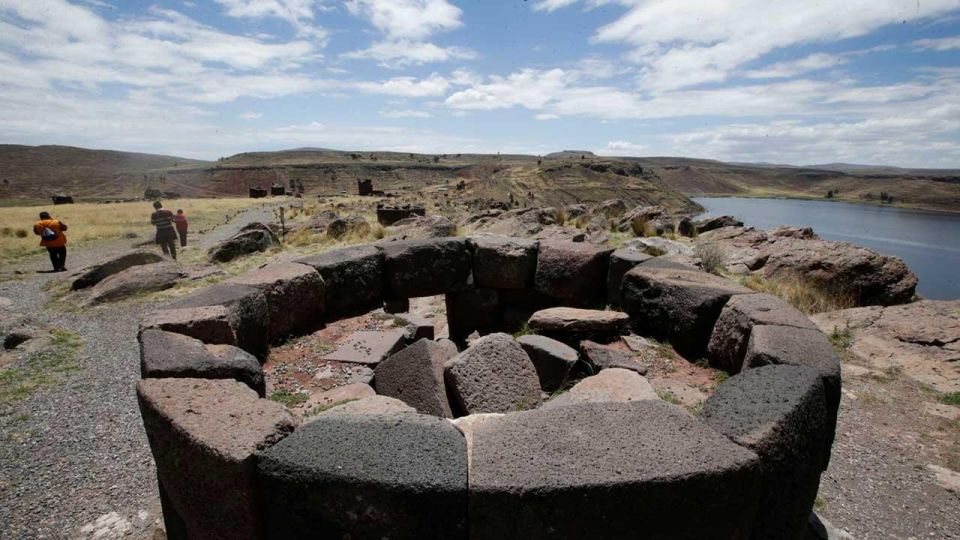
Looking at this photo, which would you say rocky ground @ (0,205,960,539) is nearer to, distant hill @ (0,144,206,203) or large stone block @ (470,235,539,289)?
large stone block @ (470,235,539,289)

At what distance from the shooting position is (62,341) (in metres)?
8.27

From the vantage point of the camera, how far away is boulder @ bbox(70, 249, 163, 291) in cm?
1214

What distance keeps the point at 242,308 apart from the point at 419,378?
1727mm

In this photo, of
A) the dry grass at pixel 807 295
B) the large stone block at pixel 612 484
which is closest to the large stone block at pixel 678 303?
the large stone block at pixel 612 484

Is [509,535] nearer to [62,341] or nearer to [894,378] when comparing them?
[894,378]

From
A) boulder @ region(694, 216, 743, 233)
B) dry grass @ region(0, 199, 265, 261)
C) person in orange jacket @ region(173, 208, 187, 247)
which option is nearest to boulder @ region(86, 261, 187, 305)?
person in orange jacket @ region(173, 208, 187, 247)

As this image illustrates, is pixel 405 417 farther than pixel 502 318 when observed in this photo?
No

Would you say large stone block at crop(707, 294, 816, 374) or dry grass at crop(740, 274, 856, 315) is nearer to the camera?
large stone block at crop(707, 294, 816, 374)

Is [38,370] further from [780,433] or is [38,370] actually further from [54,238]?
[54,238]

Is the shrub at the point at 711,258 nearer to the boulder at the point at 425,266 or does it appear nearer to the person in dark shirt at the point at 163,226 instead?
the boulder at the point at 425,266

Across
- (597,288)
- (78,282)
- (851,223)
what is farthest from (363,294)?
(851,223)

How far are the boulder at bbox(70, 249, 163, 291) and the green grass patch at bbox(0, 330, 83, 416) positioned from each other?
13.9ft

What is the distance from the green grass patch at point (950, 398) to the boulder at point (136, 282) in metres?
13.2

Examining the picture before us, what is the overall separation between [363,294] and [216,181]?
80.1 meters
